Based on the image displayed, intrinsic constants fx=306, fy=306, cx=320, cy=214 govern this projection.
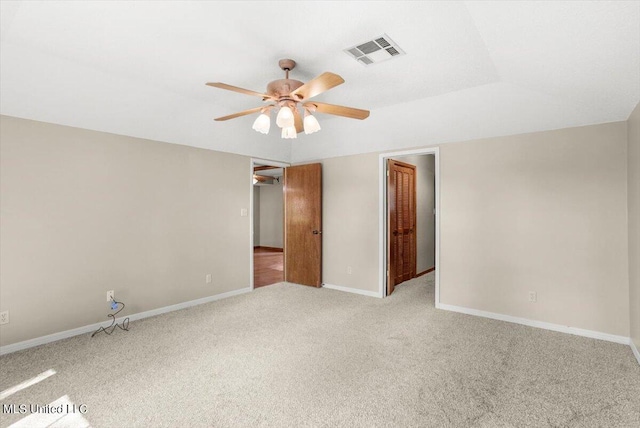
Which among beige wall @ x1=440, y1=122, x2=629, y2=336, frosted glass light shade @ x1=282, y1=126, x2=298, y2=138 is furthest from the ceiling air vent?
beige wall @ x1=440, y1=122, x2=629, y2=336

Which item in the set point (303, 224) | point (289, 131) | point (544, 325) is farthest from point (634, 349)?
point (303, 224)

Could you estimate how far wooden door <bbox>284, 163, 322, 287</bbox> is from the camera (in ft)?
17.0

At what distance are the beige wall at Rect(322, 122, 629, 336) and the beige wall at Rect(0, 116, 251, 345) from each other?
10.7 feet

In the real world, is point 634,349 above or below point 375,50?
below

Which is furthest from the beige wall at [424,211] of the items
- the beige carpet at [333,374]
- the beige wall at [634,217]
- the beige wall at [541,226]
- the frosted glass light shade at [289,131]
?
the frosted glass light shade at [289,131]

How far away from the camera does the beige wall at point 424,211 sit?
19.6ft

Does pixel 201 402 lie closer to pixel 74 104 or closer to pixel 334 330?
pixel 334 330

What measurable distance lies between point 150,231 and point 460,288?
13.1 ft

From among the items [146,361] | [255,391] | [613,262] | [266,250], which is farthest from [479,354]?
[266,250]

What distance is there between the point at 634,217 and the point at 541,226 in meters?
0.76

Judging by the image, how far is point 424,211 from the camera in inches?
246

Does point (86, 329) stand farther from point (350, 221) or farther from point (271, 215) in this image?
point (271, 215)

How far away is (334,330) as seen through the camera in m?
3.32

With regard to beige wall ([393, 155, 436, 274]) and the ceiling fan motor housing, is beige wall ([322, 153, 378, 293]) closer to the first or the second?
beige wall ([393, 155, 436, 274])
